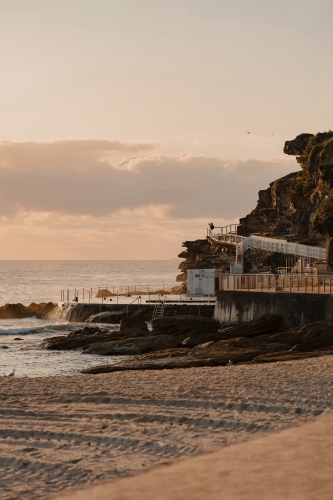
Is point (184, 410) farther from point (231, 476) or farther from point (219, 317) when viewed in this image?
point (219, 317)

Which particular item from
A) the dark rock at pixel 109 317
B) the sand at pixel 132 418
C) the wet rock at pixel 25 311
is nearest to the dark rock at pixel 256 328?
the sand at pixel 132 418

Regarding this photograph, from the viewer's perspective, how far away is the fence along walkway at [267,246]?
65.4m

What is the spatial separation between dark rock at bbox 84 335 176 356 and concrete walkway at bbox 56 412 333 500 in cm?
2117

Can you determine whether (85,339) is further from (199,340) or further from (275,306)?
(275,306)

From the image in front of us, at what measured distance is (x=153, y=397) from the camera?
17.2 meters

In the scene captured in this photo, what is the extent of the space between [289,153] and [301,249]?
2755 centimetres

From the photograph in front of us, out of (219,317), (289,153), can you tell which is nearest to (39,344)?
(219,317)

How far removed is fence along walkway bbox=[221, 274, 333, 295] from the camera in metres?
40.3

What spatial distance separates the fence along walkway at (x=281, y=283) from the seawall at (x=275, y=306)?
874mm

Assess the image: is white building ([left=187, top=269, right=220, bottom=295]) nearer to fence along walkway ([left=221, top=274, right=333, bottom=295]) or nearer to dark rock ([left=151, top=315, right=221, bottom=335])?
fence along walkway ([left=221, top=274, right=333, bottom=295])

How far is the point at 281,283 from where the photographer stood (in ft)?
142

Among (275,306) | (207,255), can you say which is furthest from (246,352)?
(207,255)

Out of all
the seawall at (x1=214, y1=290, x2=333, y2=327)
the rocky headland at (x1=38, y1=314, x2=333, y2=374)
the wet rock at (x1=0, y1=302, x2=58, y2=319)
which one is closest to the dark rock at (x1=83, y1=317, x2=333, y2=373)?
the rocky headland at (x1=38, y1=314, x2=333, y2=374)

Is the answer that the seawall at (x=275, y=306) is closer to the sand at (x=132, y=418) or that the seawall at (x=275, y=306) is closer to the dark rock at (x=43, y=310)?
the sand at (x=132, y=418)
